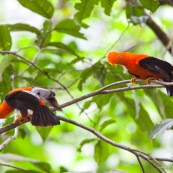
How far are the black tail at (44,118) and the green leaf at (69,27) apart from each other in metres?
1.10

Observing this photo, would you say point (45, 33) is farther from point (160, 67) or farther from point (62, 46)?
point (160, 67)

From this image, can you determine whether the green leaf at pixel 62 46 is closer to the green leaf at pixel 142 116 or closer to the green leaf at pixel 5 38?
the green leaf at pixel 5 38

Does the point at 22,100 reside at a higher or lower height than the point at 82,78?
lower

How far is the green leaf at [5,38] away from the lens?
326 cm

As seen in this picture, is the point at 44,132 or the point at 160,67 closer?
the point at 160,67

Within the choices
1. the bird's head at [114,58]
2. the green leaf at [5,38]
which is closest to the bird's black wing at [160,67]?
the bird's head at [114,58]

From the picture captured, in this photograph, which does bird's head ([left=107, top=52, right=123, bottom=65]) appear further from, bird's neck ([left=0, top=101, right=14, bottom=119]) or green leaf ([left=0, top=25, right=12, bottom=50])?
green leaf ([left=0, top=25, right=12, bottom=50])

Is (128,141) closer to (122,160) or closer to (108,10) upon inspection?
(122,160)

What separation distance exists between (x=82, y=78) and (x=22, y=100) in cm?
83

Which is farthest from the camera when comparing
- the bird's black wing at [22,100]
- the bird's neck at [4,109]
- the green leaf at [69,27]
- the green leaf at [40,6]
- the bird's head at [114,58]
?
the green leaf at [69,27]

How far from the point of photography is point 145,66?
9.27 feet

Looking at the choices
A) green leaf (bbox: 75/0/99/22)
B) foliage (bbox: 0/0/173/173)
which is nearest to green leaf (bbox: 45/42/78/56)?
foliage (bbox: 0/0/173/173)

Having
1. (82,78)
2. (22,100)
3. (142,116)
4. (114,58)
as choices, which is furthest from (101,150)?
(22,100)

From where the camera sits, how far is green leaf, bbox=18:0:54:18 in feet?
10.8
